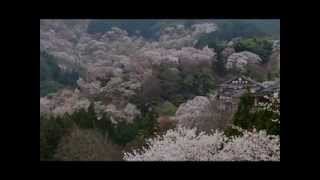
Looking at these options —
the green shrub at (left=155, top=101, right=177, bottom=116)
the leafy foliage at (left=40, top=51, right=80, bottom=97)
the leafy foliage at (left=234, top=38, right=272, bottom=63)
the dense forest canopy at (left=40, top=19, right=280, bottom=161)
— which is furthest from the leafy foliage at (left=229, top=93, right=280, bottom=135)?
the leafy foliage at (left=40, top=51, right=80, bottom=97)

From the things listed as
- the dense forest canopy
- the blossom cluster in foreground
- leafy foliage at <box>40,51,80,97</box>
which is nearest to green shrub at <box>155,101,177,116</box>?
the dense forest canopy

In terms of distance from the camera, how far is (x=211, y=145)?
460 centimetres

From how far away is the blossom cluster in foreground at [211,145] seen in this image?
4.59 m

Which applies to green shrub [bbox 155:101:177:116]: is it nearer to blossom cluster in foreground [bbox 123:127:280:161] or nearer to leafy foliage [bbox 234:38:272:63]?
blossom cluster in foreground [bbox 123:127:280:161]

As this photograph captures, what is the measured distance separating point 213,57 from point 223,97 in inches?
12.1

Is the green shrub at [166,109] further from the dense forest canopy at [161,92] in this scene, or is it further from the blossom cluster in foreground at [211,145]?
the blossom cluster in foreground at [211,145]

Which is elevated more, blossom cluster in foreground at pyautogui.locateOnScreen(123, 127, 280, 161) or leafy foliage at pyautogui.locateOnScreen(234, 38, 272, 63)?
leafy foliage at pyautogui.locateOnScreen(234, 38, 272, 63)

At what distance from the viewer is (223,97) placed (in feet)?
15.1

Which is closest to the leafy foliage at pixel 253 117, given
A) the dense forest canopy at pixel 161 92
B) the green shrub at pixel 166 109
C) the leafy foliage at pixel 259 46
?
the dense forest canopy at pixel 161 92

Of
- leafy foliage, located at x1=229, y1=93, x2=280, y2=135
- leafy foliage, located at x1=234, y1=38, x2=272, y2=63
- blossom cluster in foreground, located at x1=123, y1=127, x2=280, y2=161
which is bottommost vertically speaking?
blossom cluster in foreground, located at x1=123, y1=127, x2=280, y2=161

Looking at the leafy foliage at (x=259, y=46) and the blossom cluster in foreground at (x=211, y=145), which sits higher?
the leafy foliage at (x=259, y=46)

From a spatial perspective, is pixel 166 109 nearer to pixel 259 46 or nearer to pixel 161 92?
pixel 161 92

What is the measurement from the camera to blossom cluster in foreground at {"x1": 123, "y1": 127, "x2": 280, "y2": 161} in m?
4.59
